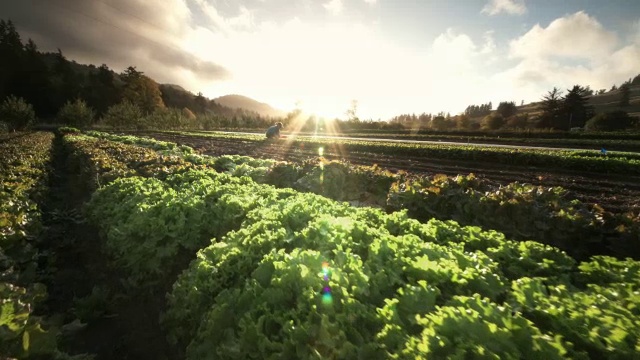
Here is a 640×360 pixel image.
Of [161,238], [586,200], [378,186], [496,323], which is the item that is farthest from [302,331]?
[586,200]

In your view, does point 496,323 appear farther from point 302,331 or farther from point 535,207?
point 535,207

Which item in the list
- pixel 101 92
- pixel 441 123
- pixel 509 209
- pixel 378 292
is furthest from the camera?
pixel 101 92

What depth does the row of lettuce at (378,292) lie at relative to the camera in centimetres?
205

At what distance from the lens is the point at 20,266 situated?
5500 millimetres

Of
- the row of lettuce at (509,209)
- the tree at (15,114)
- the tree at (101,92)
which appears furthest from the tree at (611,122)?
the tree at (101,92)

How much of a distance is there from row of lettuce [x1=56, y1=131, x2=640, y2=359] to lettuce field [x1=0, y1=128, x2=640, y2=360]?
14 mm

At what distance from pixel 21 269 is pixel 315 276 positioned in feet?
19.5

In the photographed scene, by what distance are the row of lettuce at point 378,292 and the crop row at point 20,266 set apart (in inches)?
49.9

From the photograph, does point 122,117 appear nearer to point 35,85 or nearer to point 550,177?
point 35,85

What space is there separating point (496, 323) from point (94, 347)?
17.2ft

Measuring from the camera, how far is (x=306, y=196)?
649cm

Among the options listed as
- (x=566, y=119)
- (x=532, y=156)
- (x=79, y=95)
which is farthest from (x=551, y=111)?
(x=79, y=95)

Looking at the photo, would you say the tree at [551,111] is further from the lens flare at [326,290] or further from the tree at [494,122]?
the lens flare at [326,290]

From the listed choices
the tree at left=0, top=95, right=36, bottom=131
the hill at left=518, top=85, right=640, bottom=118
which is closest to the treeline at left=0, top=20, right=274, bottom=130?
the tree at left=0, top=95, right=36, bottom=131
